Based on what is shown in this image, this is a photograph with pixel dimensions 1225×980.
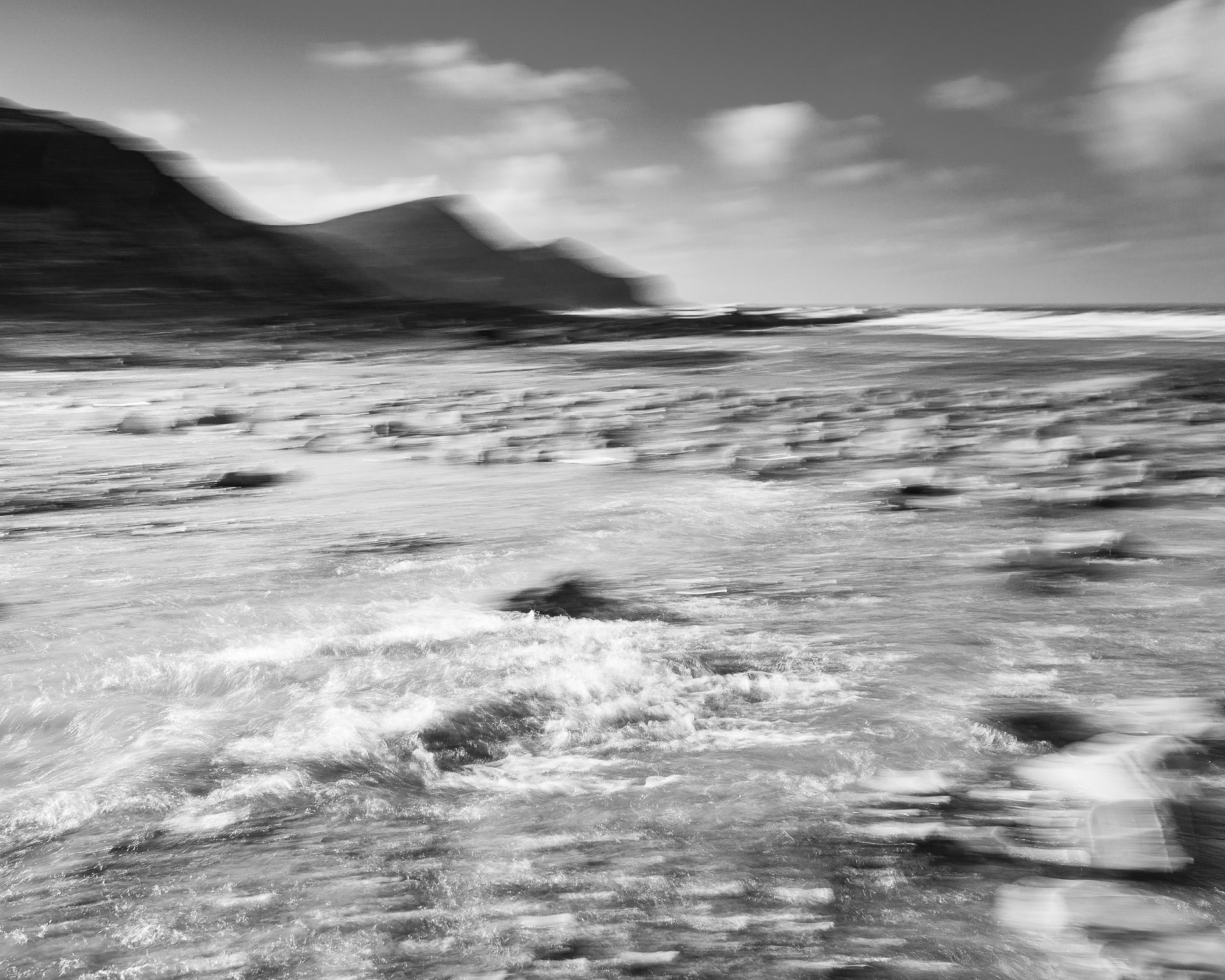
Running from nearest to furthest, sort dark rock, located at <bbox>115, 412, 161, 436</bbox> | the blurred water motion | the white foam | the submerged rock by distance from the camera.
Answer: the blurred water motion < the submerged rock < dark rock, located at <bbox>115, 412, 161, 436</bbox> < the white foam

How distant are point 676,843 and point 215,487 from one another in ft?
8.88

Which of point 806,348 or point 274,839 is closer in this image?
point 274,839

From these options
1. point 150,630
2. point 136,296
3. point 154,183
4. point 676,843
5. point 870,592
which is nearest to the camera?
point 676,843

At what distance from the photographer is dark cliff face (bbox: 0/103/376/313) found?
27750 millimetres

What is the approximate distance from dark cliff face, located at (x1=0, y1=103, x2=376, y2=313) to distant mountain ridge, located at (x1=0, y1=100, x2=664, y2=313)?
0.06m

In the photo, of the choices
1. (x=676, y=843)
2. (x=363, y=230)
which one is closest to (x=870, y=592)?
(x=676, y=843)

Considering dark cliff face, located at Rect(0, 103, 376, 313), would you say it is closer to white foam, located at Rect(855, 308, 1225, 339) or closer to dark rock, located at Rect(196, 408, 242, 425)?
white foam, located at Rect(855, 308, 1225, 339)

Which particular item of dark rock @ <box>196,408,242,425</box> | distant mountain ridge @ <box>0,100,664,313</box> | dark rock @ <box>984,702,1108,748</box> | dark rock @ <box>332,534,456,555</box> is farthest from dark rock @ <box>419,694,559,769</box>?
distant mountain ridge @ <box>0,100,664,313</box>

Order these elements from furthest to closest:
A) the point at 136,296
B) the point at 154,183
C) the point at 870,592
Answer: the point at 154,183
the point at 136,296
the point at 870,592

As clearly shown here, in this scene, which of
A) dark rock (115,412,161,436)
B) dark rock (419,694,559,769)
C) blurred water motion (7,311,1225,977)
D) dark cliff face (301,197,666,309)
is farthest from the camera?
dark cliff face (301,197,666,309)

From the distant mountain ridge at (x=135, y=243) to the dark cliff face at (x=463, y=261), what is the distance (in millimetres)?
459

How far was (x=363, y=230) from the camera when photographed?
5459 centimetres

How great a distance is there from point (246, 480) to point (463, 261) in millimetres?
57192

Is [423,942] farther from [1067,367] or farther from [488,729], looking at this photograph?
[1067,367]
